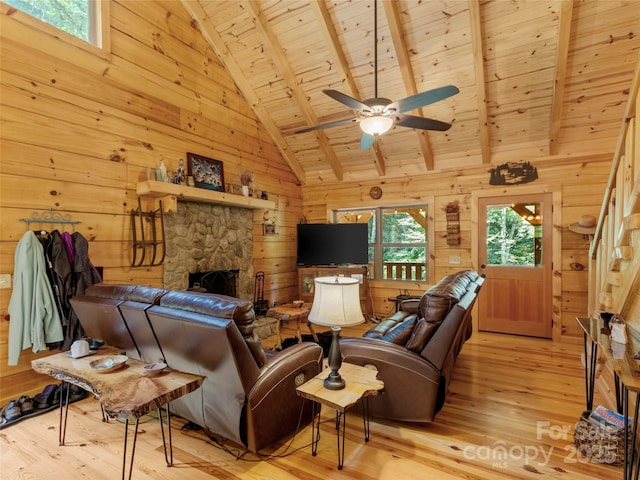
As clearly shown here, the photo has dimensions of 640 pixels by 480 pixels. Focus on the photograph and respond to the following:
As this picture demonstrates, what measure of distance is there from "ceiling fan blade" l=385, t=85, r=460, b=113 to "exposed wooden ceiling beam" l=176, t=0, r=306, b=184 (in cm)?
318

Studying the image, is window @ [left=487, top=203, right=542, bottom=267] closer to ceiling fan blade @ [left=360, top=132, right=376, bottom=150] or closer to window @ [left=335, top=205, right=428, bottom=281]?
window @ [left=335, top=205, right=428, bottom=281]

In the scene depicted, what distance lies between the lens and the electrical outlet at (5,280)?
270 centimetres

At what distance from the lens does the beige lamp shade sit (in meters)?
1.90

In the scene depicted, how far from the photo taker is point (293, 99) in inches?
201

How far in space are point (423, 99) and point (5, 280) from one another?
148 inches

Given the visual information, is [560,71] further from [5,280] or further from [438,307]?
[5,280]

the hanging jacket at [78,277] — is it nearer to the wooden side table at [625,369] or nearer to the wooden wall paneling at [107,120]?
the wooden wall paneling at [107,120]

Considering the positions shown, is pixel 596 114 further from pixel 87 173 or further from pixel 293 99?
pixel 87 173

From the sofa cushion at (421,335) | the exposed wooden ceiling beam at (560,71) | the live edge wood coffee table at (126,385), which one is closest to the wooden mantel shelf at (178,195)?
the live edge wood coffee table at (126,385)

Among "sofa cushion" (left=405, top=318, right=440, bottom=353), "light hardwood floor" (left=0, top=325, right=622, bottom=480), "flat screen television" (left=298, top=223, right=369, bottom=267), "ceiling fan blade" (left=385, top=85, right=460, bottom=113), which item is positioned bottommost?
"light hardwood floor" (left=0, top=325, right=622, bottom=480)

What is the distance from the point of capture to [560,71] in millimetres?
3660

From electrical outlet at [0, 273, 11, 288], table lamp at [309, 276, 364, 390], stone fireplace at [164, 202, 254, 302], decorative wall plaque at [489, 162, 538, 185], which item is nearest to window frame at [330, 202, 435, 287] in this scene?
decorative wall plaque at [489, 162, 538, 185]

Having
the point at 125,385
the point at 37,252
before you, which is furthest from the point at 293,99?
the point at 125,385

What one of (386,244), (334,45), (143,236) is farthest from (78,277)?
(386,244)
